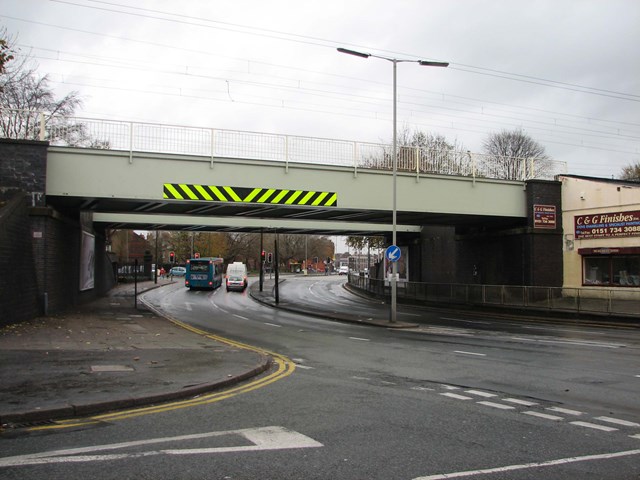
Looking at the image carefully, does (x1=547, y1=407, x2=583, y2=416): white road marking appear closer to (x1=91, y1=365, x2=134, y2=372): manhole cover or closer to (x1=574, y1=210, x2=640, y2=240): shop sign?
(x1=91, y1=365, x2=134, y2=372): manhole cover

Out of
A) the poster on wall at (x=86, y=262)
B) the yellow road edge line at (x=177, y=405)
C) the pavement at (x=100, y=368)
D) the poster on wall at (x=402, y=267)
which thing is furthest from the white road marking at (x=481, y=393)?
the poster on wall at (x=402, y=267)

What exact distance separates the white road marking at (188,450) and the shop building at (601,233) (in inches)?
809

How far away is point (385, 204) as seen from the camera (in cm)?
2358

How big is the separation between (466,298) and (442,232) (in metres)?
8.76

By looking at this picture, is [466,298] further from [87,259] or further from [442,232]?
[87,259]

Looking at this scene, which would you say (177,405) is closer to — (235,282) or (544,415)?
(544,415)

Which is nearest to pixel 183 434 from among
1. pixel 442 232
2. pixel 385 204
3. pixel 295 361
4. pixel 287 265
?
pixel 295 361

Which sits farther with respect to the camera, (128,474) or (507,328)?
(507,328)

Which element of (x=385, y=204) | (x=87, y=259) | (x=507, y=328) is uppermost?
(x=385, y=204)

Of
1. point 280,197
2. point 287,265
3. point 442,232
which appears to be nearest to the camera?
point 280,197

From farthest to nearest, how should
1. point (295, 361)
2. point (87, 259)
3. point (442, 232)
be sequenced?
point (442, 232)
point (87, 259)
point (295, 361)

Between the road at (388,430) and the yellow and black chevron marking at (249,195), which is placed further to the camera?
the yellow and black chevron marking at (249,195)

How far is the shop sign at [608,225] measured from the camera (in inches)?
950

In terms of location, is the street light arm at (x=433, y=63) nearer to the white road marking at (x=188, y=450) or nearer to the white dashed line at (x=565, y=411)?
the white dashed line at (x=565, y=411)
